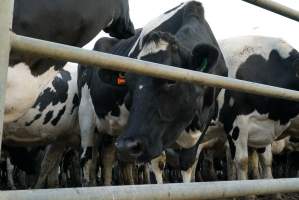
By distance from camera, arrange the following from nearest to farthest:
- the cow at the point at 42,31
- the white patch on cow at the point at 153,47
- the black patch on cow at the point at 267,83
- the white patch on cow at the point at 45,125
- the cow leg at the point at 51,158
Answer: the cow at the point at 42,31 → the white patch on cow at the point at 153,47 → the black patch on cow at the point at 267,83 → the white patch on cow at the point at 45,125 → the cow leg at the point at 51,158

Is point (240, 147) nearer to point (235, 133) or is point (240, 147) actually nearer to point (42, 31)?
point (235, 133)

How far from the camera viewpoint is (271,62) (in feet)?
16.3

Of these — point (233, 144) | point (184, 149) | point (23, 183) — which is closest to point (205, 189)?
point (184, 149)

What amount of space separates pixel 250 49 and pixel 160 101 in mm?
2456

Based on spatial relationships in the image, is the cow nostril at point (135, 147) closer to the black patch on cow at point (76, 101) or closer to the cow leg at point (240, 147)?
the cow leg at point (240, 147)

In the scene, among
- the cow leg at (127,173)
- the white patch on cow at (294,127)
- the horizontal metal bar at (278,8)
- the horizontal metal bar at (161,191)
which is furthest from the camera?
the cow leg at (127,173)

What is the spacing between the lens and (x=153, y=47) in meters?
3.16

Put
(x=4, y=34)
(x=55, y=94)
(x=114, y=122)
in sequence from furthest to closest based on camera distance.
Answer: (x=55, y=94), (x=114, y=122), (x=4, y=34)

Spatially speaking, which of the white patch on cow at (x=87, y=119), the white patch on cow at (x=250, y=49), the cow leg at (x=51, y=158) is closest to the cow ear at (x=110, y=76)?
the white patch on cow at (x=87, y=119)

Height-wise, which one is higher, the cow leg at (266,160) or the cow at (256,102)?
Answer: the cow at (256,102)

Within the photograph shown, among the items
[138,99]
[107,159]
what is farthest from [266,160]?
[138,99]

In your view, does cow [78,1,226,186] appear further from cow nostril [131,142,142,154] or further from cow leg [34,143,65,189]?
cow leg [34,143,65,189]

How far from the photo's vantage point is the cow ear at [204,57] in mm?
2988

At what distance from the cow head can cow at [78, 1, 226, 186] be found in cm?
58
